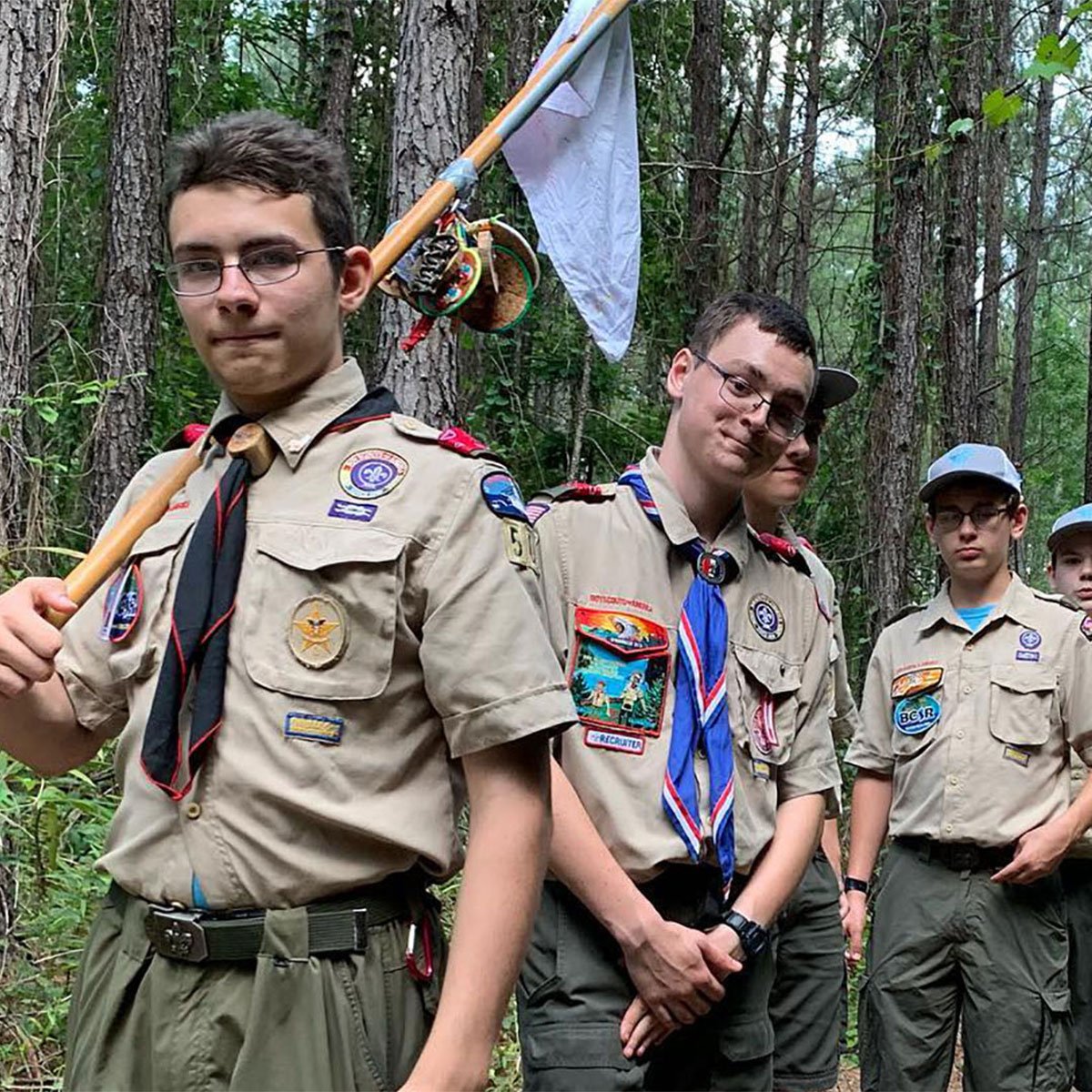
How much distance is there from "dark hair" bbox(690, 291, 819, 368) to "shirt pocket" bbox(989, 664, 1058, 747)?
2.11m

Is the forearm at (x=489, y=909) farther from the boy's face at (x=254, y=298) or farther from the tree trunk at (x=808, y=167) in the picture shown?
the tree trunk at (x=808, y=167)

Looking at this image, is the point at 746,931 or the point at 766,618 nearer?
the point at 746,931

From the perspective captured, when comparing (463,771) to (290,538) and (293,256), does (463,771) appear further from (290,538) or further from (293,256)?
(293,256)

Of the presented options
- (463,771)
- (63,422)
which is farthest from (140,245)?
(463,771)

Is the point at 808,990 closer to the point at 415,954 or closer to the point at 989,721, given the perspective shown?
the point at 989,721

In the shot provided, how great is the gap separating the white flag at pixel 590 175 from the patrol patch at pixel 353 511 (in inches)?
59.2

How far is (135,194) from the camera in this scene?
37.6 feet

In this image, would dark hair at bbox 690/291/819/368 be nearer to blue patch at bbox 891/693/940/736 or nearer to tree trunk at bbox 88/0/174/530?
blue patch at bbox 891/693/940/736

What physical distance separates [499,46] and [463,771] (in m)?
15.3

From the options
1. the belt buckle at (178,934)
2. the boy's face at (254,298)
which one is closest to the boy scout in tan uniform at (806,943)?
the boy's face at (254,298)

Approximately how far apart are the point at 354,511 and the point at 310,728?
1.12 ft

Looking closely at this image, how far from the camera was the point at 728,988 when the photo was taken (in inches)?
128

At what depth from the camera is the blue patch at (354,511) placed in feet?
6.88

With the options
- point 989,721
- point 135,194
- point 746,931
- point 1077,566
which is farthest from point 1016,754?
point 135,194
